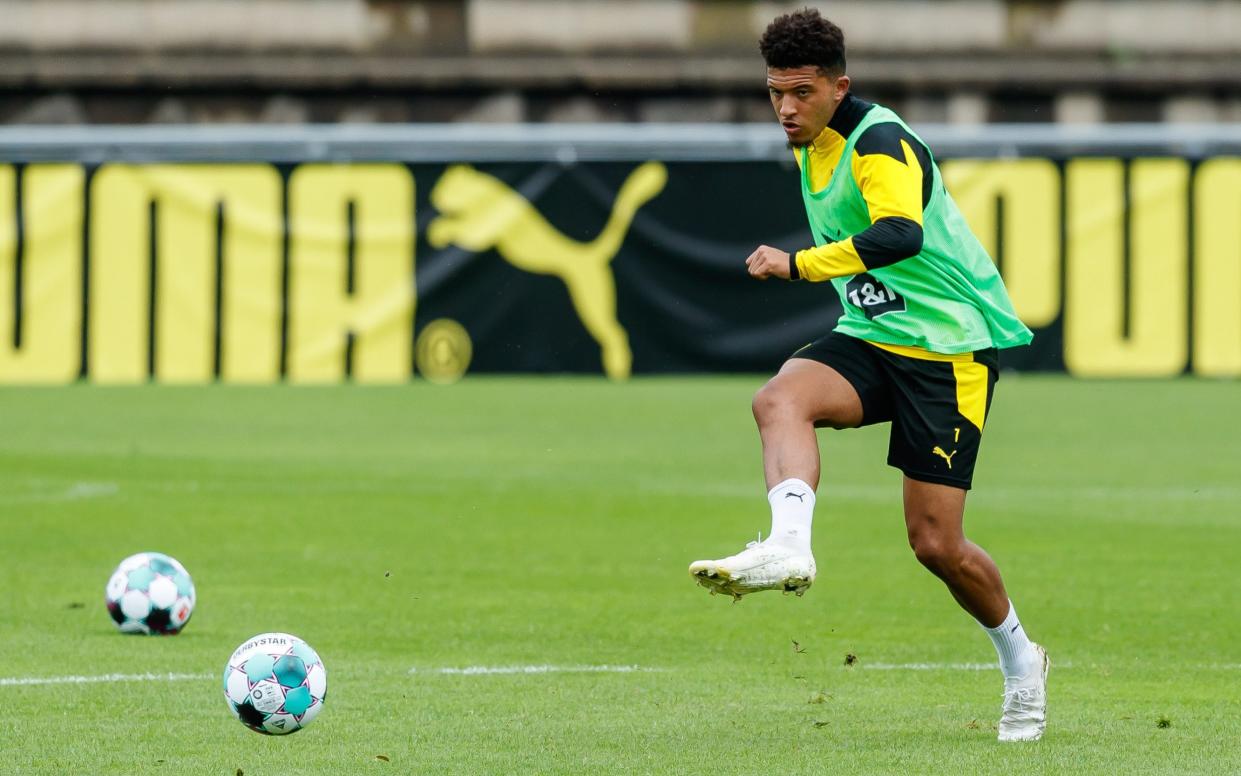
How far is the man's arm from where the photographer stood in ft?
22.9

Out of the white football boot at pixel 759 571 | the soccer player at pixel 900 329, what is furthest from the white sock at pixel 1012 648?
the white football boot at pixel 759 571

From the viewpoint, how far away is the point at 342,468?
16766 mm

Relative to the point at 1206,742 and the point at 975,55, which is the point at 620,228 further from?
the point at 1206,742

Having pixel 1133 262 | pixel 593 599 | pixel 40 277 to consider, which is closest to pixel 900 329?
pixel 593 599

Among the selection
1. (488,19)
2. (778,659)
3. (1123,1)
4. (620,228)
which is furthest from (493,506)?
(1123,1)

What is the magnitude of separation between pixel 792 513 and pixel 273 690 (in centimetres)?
162

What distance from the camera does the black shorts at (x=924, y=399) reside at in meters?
7.19

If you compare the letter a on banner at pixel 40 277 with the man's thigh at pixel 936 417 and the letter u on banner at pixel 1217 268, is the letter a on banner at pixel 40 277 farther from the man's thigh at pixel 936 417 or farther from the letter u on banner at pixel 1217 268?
the man's thigh at pixel 936 417

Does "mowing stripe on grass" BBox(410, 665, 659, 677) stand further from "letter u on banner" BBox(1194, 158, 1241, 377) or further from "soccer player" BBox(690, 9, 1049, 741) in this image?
"letter u on banner" BBox(1194, 158, 1241, 377)

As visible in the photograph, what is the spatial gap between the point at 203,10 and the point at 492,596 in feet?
73.2

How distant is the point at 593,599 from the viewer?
10594 millimetres

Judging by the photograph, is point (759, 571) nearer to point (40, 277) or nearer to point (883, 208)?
point (883, 208)

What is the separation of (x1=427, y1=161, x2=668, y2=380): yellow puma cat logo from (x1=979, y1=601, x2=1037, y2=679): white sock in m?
17.7

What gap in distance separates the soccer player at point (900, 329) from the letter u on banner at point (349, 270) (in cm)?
1760
